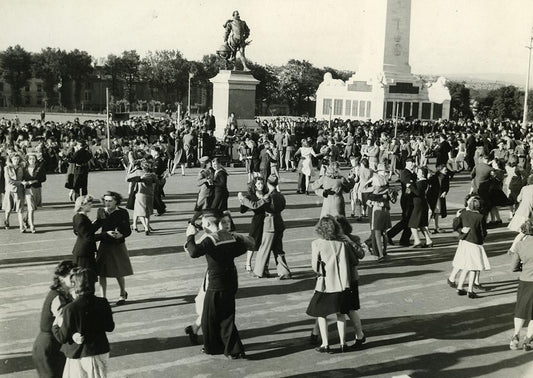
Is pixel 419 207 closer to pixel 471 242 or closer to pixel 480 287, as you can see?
pixel 480 287

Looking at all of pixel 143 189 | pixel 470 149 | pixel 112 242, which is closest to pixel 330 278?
pixel 112 242

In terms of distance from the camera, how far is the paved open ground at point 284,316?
7.48 m

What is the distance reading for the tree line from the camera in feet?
289

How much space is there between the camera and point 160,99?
342 ft

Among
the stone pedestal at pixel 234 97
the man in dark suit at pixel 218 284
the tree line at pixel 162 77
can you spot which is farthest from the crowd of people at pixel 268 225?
the tree line at pixel 162 77

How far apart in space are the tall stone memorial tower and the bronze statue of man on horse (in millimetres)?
33766

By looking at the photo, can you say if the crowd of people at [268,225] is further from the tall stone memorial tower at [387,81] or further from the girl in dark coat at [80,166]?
the tall stone memorial tower at [387,81]

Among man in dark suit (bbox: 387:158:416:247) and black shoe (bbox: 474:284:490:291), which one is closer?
black shoe (bbox: 474:284:490:291)

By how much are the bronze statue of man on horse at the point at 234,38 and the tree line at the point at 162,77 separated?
55353 millimetres

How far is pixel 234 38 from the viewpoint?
3219 centimetres

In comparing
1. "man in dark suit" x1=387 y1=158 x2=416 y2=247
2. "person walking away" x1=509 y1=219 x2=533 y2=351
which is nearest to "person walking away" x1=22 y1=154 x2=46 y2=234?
"man in dark suit" x1=387 y1=158 x2=416 y2=247

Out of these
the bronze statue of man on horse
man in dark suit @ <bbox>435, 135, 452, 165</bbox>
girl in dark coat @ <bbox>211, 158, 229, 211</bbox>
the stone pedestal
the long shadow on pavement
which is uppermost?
the bronze statue of man on horse

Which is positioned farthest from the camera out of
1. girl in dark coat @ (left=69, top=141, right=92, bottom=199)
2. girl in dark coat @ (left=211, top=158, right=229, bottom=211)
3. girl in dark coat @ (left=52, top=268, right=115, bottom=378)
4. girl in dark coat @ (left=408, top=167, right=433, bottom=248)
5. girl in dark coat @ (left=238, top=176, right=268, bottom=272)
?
girl in dark coat @ (left=69, top=141, right=92, bottom=199)

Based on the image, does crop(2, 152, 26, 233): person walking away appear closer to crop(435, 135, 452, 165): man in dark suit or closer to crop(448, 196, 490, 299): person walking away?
crop(448, 196, 490, 299): person walking away
